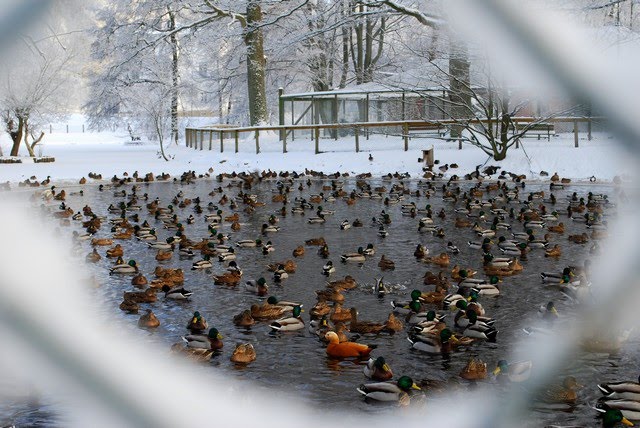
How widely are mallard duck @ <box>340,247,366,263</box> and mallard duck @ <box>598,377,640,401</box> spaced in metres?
7.50

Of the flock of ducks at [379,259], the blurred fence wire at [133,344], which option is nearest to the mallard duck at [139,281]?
the flock of ducks at [379,259]

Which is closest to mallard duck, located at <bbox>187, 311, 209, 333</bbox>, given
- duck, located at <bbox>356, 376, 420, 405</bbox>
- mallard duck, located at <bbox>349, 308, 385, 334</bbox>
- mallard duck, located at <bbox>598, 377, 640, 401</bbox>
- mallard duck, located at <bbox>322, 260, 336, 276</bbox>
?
mallard duck, located at <bbox>349, 308, 385, 334</bbox>

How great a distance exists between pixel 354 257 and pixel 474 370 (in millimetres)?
6701

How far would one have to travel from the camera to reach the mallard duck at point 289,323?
32.1 ft

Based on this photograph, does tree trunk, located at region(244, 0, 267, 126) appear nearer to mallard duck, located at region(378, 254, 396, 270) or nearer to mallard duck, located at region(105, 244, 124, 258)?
mallard duck, located at region(105, 244, 124, 258)

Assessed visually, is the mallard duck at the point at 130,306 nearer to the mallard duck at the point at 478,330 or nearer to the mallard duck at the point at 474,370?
the mallard duck at the point at 478,330

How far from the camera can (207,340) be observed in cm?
882

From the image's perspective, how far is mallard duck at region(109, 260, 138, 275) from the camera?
13.2m

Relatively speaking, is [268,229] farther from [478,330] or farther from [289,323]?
[478,330]

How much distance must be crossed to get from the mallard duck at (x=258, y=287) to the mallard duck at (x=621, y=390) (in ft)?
19.5

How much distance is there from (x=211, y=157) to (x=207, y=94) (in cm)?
1928

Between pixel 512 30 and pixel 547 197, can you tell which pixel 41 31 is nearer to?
pixel 512 30

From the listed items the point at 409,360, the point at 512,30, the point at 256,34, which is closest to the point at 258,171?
the point at 256,34

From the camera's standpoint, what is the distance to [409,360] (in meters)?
8.66
